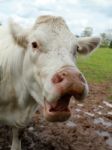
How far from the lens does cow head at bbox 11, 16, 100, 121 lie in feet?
15.5

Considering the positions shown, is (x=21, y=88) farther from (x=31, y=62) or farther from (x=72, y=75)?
(x=72, y=75)

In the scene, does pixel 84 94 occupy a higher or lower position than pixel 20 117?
higher

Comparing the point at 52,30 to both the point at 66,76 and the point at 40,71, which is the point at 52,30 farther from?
the point at 66,76

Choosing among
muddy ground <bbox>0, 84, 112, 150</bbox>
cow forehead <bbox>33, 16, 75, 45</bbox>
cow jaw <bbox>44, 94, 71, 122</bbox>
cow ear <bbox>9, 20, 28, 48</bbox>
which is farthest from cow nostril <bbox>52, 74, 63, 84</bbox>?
muddy ground <bbox>0, 84, 112, 150</bbox>

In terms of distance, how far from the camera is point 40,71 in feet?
17.6

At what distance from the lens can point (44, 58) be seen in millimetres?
5277

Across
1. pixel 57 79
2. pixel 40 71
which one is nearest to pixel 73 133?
pixel 40 71

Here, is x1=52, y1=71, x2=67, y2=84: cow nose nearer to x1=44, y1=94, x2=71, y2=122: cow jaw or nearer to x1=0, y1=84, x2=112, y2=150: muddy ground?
x1=44, y1=94, x2=71, y2=122: cow jaw

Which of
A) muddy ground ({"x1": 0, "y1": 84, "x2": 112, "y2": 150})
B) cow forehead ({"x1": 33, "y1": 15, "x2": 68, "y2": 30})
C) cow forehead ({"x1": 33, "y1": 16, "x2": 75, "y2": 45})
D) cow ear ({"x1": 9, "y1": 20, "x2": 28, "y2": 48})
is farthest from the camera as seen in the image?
muddy ground ({"x1": 0, "y1": 84, "x2": 112, "y2": 150})

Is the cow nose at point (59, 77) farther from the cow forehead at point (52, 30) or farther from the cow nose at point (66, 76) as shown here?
the cow forehead at point (52, 30)

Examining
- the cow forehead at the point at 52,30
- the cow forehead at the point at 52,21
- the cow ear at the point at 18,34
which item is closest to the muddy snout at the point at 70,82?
the cow forehead at the point at 52,30

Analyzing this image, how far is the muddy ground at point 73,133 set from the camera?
729cm

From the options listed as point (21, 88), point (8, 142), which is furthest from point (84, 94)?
point (8, 142)

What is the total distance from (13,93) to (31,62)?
829 millimetres
